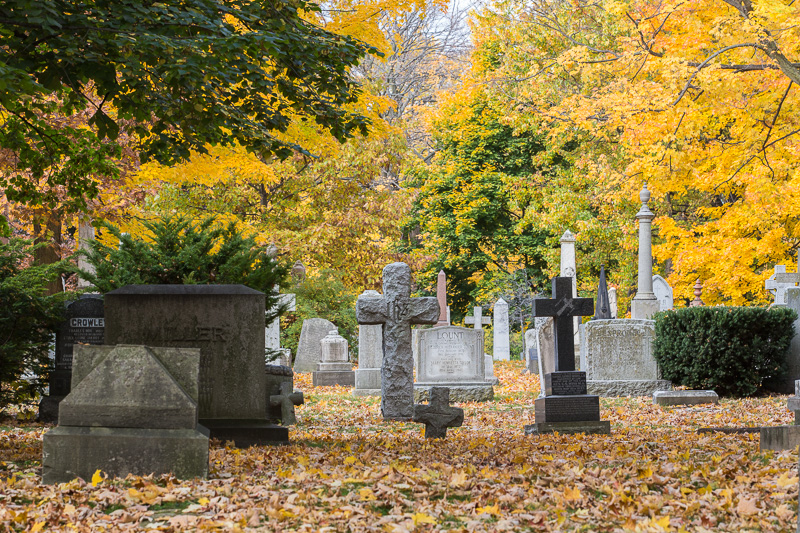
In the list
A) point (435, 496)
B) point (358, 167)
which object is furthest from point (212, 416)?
point (358, 167)

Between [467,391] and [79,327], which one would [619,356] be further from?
[79,327]

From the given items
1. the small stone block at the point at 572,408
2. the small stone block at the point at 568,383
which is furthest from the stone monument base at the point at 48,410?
the small stone block at the point at 568,383

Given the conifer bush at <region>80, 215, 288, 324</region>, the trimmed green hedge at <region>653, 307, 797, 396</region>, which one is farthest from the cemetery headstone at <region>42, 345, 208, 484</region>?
the trimmed green hedge at <region>653, 307, 797, 396</region>

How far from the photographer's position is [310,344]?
22875mm

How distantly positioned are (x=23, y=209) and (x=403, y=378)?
30.3ft

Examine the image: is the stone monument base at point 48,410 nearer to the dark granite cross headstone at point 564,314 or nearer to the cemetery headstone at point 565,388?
the cemetery headstone at point 565,388

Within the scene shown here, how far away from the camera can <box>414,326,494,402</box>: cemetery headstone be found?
50.5 ft

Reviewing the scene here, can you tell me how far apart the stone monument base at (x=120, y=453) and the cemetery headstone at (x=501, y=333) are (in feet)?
71.5

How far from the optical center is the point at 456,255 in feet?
109

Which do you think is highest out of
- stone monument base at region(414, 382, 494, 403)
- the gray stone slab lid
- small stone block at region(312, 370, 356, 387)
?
the gray stone slab lid

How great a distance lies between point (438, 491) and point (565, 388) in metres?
5.60

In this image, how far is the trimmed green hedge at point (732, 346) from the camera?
14250mm

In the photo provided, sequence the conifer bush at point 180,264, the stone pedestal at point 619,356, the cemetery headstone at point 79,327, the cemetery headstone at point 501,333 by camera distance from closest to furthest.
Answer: the conifer bush at point 180,264, the cemetery headstone at point 79,327, the stone pedestal at point 619,356, the cemetery headstone at point 501,333

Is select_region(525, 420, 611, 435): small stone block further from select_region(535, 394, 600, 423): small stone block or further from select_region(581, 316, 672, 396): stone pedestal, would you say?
select_region(581, 316, 672, 396): stone pedestal
